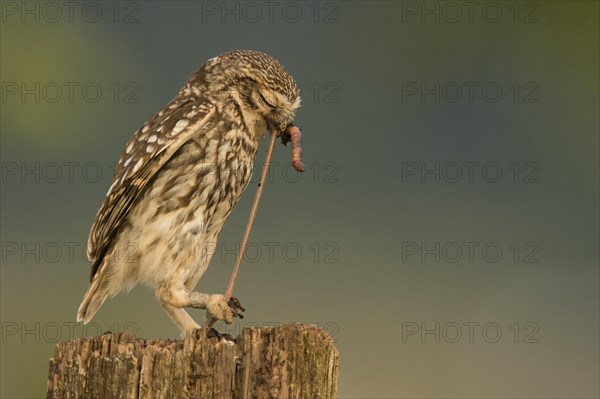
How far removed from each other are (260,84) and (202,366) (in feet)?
6.58

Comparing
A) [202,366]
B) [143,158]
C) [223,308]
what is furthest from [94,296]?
[202,366]

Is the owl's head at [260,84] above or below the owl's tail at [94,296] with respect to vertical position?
above

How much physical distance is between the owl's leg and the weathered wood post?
103 centimetres

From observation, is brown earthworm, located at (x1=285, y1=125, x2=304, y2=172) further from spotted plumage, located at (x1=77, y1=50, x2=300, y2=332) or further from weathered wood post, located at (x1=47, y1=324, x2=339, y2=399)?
weathered wood post, located at (x1=47, y1=324, x2=339, y2=399)

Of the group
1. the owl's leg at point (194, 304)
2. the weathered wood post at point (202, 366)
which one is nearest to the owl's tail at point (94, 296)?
the owl's leg at point (194, 304)

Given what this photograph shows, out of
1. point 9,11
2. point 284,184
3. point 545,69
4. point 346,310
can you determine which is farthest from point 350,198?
point 9,11

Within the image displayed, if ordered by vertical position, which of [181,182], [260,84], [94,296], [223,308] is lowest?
[223,308]

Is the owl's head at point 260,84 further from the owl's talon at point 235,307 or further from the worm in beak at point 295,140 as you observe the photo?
the owl's talon at point 235,307

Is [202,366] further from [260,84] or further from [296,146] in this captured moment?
[260,84]

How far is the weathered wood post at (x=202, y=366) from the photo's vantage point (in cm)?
326

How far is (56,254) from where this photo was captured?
8.01m

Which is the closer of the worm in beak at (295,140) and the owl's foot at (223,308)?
the worm in beak at (295,140)

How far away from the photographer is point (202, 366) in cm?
328

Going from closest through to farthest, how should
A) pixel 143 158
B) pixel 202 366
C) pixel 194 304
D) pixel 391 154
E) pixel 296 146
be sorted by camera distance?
pixel 202 366 < pixel 296 146 < pixel 194 304 < pixel 143 158 < pixel 391 154
